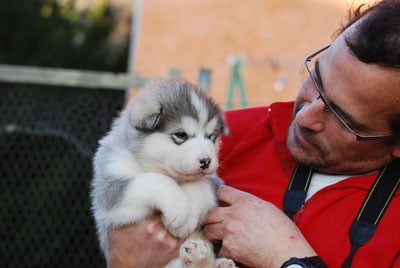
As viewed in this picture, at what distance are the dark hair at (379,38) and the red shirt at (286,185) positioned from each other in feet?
1.85

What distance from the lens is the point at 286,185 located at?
3445 mm

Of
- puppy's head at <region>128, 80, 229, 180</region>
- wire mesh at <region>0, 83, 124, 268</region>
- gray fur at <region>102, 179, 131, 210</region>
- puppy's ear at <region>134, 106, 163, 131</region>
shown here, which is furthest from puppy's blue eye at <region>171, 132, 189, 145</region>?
wire mesh at <region>0, 83, 124, 268</region>

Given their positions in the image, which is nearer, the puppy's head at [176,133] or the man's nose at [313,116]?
the puppy's head at [176,133]

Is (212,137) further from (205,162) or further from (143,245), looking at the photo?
(143,245)

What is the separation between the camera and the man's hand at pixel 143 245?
3.35 m

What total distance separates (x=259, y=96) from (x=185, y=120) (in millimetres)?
5941

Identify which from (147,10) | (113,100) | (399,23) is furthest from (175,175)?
(147,10)

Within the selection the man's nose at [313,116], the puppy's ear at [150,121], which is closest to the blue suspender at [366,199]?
the man's nose at [313,116]

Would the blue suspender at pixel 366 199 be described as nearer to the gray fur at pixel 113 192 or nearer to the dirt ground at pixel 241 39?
the gray fur at pixel 113 192

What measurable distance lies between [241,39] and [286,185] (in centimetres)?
606

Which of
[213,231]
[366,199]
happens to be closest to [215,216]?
[213,231]

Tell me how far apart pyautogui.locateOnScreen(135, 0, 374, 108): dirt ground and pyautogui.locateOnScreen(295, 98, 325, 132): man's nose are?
4.94 m

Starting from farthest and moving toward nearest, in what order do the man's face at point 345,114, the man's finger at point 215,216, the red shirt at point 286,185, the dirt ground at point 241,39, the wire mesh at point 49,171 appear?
the dirt ground at point 241,39 → the wire mesh at point 49,171 → the man's finger at point 215,216 → the man's face at point 345,114 → the red shirt at point 286,185

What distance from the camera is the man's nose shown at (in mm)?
3354
